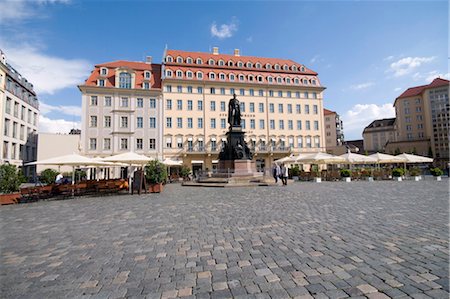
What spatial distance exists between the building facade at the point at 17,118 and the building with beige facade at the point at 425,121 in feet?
274

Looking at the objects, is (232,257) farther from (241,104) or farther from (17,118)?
(17,118)

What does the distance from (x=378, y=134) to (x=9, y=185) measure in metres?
112

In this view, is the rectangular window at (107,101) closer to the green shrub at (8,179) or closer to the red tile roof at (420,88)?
the green shrub at (8,179)

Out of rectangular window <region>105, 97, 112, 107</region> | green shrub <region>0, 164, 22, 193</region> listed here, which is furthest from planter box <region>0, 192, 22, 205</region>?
rectangular window <region>105, 97, 112, 107</region>

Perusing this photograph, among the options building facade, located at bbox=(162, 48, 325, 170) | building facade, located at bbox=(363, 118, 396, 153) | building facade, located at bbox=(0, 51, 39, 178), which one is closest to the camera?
building facade, located at bbox=(0, 51, 39, 178)

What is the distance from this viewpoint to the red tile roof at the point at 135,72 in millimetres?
38531

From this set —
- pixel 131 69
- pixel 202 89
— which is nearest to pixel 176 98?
pixel 202 89

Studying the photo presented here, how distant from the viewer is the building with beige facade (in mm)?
58875

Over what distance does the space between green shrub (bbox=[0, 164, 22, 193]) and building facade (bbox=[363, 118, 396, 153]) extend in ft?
348

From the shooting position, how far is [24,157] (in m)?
41.5

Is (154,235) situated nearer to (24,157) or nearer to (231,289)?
(231,289)

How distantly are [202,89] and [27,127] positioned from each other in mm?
31649

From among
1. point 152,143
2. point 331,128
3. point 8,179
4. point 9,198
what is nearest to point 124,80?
point 152,143

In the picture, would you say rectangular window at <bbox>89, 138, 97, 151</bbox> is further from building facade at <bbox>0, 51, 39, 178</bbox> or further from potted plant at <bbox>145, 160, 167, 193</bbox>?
potted plant at <bbox>145, 160, 167, 193</bbox>
